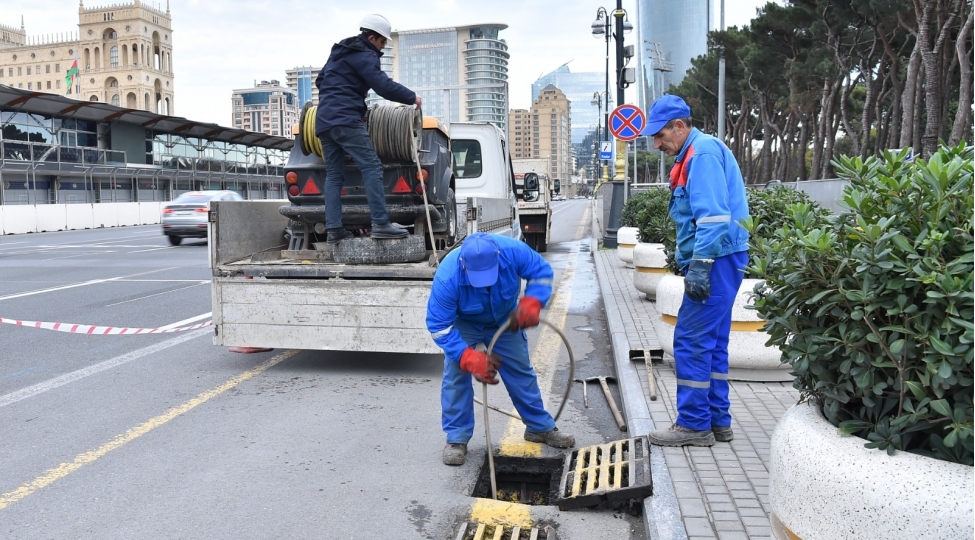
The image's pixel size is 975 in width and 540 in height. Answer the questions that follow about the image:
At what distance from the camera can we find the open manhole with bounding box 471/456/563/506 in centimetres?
480

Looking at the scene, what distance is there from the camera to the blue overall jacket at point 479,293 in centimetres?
456

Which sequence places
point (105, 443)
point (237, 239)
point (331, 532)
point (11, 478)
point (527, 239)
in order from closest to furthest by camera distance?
point (331, 532) → point (11, 478) → point (105, 443) → point (237, 239) → point (527, 239)

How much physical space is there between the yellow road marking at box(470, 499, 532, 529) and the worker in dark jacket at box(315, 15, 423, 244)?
3422mm

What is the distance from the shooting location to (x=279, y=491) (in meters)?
4.55

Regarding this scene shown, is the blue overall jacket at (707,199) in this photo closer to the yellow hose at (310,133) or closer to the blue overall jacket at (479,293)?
the blue overall jacket at (479,293)

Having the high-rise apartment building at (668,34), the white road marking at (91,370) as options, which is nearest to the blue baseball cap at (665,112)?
the white road marking at (91,370)

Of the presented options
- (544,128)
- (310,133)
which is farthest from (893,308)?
(544,128)

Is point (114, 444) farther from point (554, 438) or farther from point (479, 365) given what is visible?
point (554, 438)

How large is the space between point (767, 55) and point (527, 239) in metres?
23.3

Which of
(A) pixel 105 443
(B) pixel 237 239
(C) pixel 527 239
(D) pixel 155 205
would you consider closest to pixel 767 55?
(C) pixel 527 239

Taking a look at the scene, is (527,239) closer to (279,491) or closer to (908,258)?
(279,491)

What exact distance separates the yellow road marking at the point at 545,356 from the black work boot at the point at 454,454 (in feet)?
0.90

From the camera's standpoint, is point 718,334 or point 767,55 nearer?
point 718,334

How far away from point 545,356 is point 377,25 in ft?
11.2
